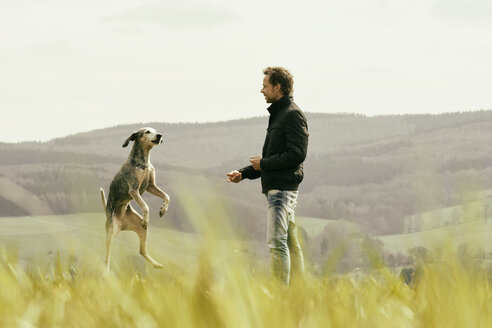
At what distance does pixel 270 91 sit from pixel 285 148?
62 cm

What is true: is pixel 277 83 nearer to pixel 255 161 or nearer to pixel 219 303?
pixel 255 161

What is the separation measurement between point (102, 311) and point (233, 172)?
4.28 meters

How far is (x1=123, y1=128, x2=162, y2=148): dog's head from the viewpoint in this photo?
7.30m

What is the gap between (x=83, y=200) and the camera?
5.81ft

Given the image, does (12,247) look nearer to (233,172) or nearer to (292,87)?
(233,172)

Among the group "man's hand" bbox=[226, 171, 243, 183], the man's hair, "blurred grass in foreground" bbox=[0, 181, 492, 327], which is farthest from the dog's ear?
"blurred grass in foreground" bbox=[0, 181, 492, 327]

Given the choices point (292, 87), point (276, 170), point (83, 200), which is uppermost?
point (292, 87)

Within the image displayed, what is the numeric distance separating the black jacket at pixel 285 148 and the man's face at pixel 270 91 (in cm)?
8

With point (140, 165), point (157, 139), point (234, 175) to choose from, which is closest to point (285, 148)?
point (234, 175)

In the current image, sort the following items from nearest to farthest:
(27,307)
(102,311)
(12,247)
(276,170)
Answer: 1. (102,311)
2. (27,307)
3. (12,247)
4. (276,170)

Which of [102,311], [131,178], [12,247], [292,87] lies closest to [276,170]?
[292,87]

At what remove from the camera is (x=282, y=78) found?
6.59m

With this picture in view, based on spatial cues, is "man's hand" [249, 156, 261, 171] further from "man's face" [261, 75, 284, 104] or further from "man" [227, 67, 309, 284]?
"man's face" [261, 75, 284, 104]

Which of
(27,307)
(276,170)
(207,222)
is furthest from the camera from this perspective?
(276,170)
